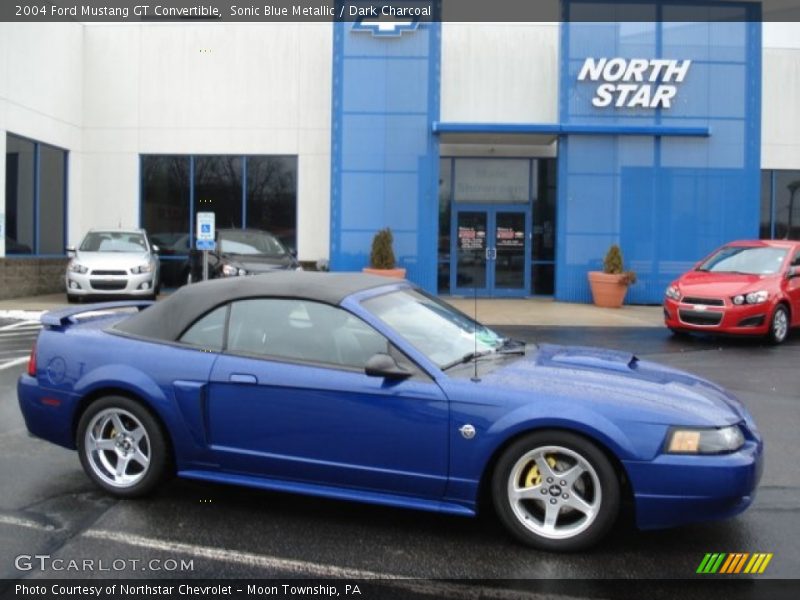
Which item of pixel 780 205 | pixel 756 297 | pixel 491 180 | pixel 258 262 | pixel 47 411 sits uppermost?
pixel 491 180

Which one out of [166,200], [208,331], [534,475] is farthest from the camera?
[166,200]

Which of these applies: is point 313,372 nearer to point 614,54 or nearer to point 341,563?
point 341,563

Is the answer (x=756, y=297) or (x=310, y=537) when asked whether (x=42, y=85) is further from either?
(x=310, y=537)

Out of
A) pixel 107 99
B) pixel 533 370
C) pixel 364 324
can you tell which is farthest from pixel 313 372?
pixel 107 99

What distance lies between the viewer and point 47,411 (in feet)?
16.7

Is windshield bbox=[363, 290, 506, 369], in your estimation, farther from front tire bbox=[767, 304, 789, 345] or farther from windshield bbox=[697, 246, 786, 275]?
windshield bbox=[697, 246, 786, 275]

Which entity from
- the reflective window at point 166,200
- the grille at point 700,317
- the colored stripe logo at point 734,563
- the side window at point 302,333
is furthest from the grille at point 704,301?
the reflective window at point 166,200

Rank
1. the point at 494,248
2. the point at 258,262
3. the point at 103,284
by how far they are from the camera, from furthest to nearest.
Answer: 1. the point at 494,248
2. the point at 103,284
3. the point at 258,262

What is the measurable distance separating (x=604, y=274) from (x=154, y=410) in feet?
50.4

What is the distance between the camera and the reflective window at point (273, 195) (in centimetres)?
2197

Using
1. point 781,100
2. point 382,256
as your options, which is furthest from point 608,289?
point 781,100

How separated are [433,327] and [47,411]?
241cm

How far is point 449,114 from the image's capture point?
2017 centimetres

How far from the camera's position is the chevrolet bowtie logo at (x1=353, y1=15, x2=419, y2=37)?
19672 mm
